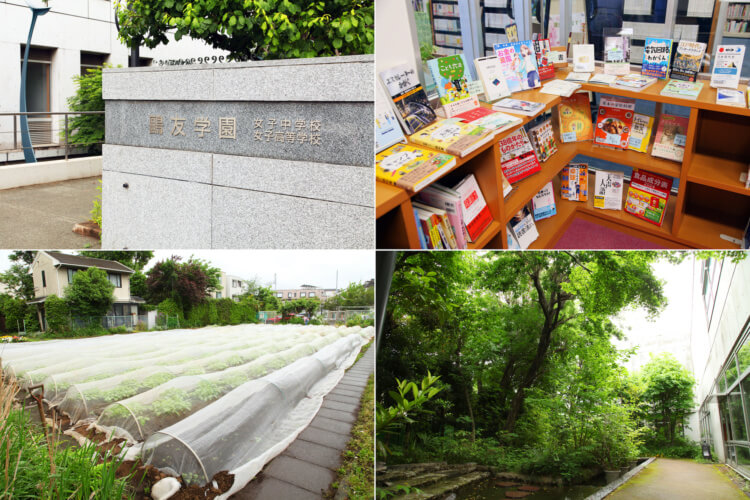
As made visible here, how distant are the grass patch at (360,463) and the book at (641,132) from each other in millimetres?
2604

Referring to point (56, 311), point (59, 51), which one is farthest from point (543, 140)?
point (59, 51)

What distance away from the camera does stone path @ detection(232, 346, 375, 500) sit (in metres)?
2.04

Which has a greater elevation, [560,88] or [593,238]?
[560,88]

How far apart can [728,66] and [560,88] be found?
36.3 inches

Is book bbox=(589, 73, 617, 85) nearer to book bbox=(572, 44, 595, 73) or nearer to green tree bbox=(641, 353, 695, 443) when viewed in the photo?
book bbox=(572, 44, 595, 73)

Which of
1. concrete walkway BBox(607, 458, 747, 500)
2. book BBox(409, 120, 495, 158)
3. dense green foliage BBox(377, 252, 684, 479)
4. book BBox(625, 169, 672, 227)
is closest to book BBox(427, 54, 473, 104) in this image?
book BBox(409, 120, 495, 158)

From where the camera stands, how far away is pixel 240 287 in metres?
2.31

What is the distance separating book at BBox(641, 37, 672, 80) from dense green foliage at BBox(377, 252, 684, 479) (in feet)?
5.65

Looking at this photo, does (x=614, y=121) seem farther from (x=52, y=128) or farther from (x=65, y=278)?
(x=52, y=128)

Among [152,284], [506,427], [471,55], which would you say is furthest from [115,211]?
[506,427]

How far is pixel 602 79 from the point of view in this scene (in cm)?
339

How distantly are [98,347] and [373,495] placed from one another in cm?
131

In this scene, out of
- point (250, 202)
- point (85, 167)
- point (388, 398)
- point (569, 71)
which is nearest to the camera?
point (388, 398)

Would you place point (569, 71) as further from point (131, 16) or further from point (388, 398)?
point (131, 16)
